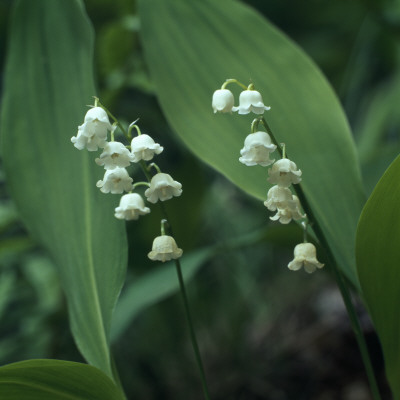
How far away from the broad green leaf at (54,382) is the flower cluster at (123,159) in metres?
0.19

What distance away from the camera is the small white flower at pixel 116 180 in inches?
23.4

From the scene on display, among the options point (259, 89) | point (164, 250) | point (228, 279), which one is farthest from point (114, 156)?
point (228, 279)

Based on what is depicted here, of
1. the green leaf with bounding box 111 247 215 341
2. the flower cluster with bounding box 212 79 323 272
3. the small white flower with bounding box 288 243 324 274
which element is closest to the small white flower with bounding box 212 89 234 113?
the flower cluster with bounding box 212 79 323 272

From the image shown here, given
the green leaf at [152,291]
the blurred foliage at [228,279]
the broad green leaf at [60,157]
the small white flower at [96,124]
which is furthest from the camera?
the blurred foliage at [228,279]

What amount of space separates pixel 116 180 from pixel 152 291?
59cm

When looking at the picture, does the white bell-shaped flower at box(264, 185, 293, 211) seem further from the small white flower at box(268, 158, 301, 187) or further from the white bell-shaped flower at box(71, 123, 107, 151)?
the white bell-shaped flower at box(71, 123, 107, 151)

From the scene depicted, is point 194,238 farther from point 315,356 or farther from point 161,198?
point 161,198

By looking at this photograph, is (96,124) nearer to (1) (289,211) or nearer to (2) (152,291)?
(1) (289,211)

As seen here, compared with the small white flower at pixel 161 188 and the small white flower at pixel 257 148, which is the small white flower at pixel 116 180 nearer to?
the small white flower at pixel 161 188

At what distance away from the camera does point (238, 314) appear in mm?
1719

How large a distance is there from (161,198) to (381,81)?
2.01m

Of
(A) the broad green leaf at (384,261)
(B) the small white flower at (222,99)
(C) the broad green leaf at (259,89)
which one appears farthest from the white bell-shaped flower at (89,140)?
(A) the broad green leaf at (384,261)

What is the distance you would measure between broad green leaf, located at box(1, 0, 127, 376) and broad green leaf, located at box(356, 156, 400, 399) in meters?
0.37

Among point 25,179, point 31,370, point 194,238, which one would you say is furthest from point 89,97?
point 194,238
